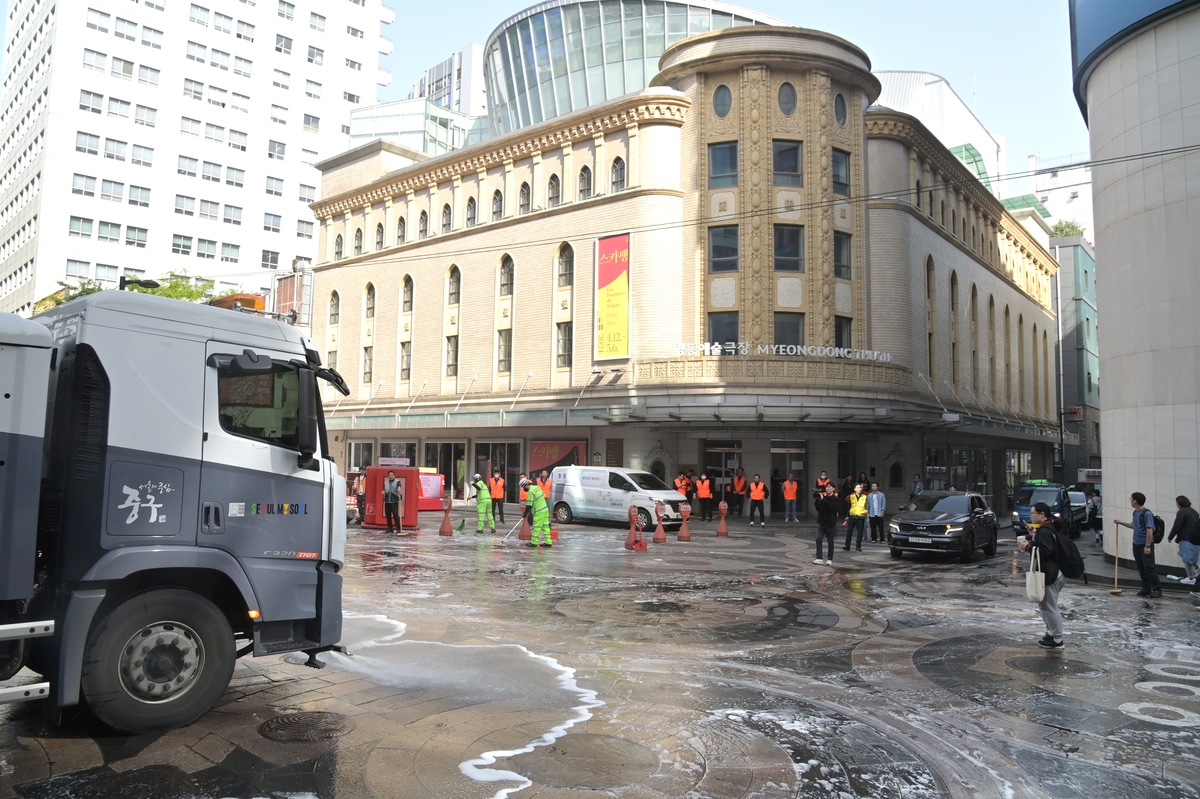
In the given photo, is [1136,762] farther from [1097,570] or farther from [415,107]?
[415,107]

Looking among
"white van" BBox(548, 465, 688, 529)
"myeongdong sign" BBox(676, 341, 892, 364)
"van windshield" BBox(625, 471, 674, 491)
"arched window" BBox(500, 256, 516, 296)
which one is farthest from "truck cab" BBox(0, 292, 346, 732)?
"arched window" BBox(500, 256, 516, 296)

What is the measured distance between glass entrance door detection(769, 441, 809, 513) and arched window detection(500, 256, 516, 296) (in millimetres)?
13321

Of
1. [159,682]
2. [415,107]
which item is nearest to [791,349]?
[159,682]

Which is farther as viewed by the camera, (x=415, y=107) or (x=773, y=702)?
(x=415, y=107)

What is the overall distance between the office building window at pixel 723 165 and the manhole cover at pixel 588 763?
27.2 metres

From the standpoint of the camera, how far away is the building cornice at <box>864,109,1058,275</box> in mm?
32281

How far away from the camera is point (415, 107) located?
47.6 metres

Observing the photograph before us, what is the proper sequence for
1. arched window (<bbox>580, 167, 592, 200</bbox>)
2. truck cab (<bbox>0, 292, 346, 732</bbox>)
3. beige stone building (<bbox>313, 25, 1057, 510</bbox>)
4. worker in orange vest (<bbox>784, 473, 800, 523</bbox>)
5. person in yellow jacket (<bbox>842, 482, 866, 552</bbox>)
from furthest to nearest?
1. arched window (<bbox>580, 167, 592, 200</bbox>)
2. beige stone building (<bbox>313, 25, 1057, 510</bbox>)
3. worker in orange vest (<bbox>784, 473, 800, 523</bbox>)
4. person in yellow jacket (<bbox>842, 482, 866, 552</bbox>)
5. truck cab (<bbox>0, 292, 346, 732</bbox>)

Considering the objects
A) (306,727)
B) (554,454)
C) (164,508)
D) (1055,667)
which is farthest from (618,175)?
(306,727)

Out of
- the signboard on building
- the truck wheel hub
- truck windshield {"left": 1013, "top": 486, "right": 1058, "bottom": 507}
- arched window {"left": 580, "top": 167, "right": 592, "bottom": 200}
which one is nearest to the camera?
the truck wheel hub

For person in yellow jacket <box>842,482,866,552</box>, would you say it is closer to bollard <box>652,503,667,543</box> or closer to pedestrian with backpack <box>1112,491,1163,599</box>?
bollard <box>652,503,667,543</box>

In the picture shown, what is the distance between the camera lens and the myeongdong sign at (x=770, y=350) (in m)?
29.3

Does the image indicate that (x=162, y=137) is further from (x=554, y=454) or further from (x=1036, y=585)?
(x=1036, y=585)

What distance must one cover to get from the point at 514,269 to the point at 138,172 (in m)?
37.9
